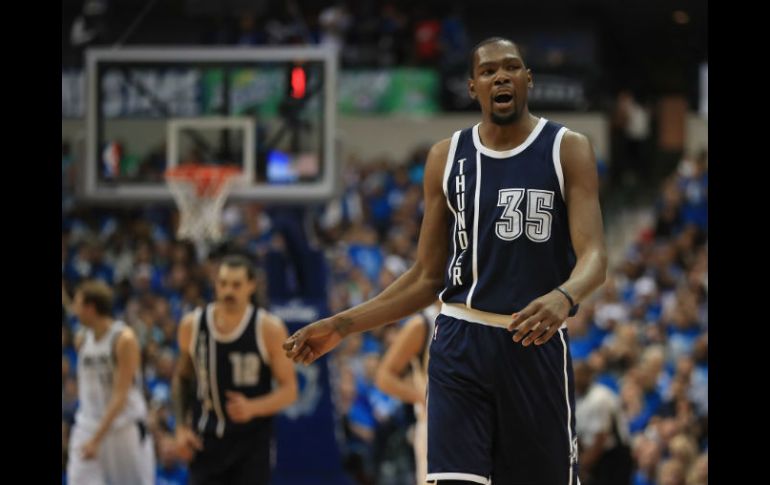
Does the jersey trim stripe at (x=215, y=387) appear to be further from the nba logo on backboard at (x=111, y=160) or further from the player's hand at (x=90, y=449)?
the nba logo on backboard at (x=111, y=160)

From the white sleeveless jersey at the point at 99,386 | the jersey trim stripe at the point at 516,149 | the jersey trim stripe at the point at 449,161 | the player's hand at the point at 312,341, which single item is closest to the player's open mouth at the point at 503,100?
the jersey trim stripe at the point at 516,149

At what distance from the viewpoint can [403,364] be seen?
30.7ft

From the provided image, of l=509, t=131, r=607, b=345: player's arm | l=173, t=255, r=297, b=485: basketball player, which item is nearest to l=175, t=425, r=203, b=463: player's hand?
l=173, t=255, r=297, b=485: basketball player

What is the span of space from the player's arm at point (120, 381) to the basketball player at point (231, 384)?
3.30ft

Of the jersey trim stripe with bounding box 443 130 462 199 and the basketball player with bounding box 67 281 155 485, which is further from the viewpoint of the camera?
the basketball player with bounding box 67 281 155 485

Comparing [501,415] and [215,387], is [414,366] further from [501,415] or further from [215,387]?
[501,415]

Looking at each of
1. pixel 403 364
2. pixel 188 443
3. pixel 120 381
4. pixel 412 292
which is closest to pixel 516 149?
pixel 412 292

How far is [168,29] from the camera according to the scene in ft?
50.0

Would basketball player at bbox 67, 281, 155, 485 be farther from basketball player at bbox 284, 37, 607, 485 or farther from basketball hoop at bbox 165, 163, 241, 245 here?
basketball player at bbox 284, 37, 607, 485

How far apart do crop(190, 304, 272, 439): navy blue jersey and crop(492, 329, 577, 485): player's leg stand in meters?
4.05

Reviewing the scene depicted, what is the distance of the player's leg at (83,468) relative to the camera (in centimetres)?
1052

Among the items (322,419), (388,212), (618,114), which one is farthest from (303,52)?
(618,114)

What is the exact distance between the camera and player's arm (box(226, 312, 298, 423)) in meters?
8.91

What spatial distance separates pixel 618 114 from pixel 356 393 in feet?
36.1
